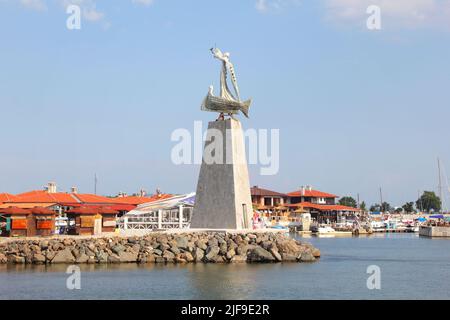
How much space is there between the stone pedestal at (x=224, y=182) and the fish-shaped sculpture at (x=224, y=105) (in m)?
0.85

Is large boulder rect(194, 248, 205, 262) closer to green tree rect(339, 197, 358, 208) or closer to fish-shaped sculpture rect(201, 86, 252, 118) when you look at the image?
fish-shaped sculpture rect(201, 86, 252, 118)

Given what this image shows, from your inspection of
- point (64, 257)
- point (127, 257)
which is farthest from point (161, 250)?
point (64, 257)

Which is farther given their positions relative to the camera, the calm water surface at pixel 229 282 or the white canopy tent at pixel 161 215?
the white canopy tent at pixel 161 215

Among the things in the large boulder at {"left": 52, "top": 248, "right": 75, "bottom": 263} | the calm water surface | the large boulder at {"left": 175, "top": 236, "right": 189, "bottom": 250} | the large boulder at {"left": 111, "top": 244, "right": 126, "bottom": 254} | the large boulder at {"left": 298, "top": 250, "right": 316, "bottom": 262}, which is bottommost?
the calm water surface

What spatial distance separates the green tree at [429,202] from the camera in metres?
168

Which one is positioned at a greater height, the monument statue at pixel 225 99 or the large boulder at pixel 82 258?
the monument statue at pixel 225 99

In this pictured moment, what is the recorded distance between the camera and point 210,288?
29.2m

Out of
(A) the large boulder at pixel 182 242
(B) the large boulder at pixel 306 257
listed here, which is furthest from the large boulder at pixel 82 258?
(B) the large boulder at pixel 306 257

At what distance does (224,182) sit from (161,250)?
6.53 meters

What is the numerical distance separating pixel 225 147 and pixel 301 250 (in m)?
8.06

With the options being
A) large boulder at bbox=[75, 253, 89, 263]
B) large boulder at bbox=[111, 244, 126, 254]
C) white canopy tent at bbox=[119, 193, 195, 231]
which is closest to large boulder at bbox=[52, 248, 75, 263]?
large boulder at bbox=[75, 253, 89, 263]

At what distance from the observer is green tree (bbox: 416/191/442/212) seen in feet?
552

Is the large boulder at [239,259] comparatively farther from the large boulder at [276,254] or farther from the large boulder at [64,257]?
the large boulder at [64,257]

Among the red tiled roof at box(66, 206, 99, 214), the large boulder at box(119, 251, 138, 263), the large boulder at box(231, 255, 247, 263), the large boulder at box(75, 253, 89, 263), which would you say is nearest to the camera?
the large boulder at box(75, 253, 89, 263)
